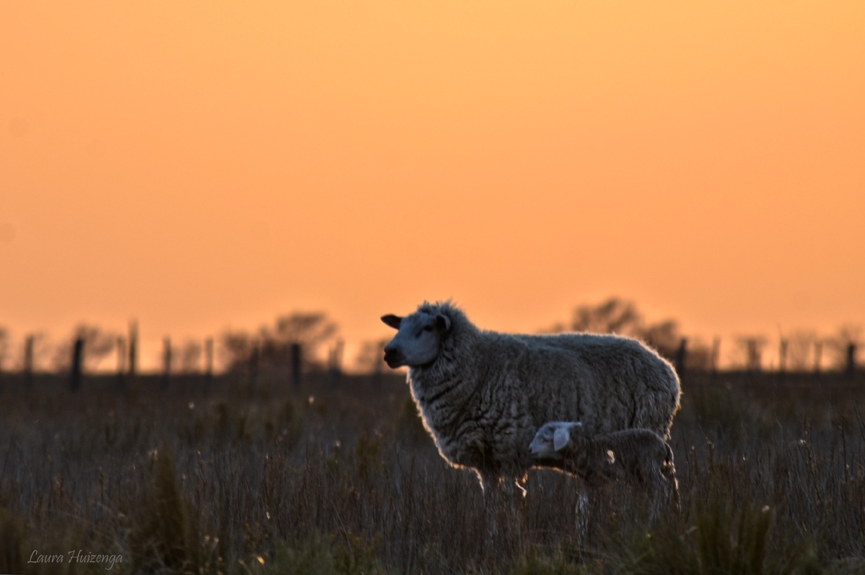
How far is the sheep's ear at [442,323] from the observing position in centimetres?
900

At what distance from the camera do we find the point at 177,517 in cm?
540

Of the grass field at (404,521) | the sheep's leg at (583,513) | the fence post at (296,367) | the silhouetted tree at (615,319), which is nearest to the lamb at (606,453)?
the grass field at (404,521)

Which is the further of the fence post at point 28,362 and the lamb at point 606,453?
the fence post at point 28,362

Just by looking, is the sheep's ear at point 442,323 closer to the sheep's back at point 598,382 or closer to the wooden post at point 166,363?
the sheep's back at point 598,382

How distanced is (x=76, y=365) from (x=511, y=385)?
24.7 metres

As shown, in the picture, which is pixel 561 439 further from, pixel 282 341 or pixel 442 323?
pixel 282 341

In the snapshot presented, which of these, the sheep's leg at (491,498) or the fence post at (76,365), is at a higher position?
the fence post at (76,365)

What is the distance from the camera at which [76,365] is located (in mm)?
30609

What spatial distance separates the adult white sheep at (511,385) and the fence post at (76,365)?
23.0m

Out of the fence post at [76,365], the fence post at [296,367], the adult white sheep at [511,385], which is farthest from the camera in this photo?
the fence post at [296,367]

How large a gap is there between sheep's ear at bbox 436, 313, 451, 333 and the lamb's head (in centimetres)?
155

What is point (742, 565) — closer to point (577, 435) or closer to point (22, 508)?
point (577, 435)

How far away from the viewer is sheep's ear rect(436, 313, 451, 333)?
29.5 feet

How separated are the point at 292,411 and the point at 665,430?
6972 mm
